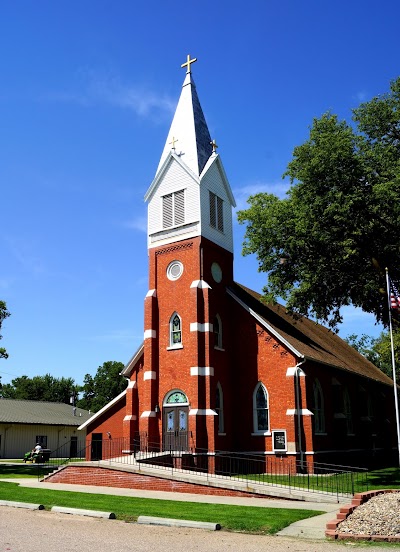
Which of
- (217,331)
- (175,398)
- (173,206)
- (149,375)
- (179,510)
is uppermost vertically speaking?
(173,206)

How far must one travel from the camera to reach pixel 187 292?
2984 cm

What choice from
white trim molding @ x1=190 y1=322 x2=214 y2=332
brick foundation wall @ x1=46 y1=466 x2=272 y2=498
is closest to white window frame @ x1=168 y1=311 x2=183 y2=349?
white trim molding @ x1=190 y1=322 x2=214 y2=332

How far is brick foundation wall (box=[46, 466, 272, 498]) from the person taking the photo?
19.4 m

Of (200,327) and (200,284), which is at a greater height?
(200,284)

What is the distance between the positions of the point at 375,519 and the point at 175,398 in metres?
17.5

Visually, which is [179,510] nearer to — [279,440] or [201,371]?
[201,371]

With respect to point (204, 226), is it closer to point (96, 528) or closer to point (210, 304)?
point (210, 304)

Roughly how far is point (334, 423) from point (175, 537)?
2275cm

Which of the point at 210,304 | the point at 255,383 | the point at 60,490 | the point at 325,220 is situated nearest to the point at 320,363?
the point at 255,383

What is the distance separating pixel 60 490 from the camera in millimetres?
19609

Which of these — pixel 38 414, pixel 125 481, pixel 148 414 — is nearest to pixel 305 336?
pixel 148 414

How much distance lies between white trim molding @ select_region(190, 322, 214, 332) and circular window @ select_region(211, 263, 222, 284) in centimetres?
329

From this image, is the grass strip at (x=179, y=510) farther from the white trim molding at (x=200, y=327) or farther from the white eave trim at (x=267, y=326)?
the white eave trim at (x=267, y=326)

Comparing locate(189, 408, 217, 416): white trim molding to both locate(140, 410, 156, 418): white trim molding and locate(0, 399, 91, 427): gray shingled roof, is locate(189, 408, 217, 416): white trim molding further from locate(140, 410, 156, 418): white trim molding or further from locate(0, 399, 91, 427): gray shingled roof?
locate(0, 399, 91, 427): gray shingled roof
